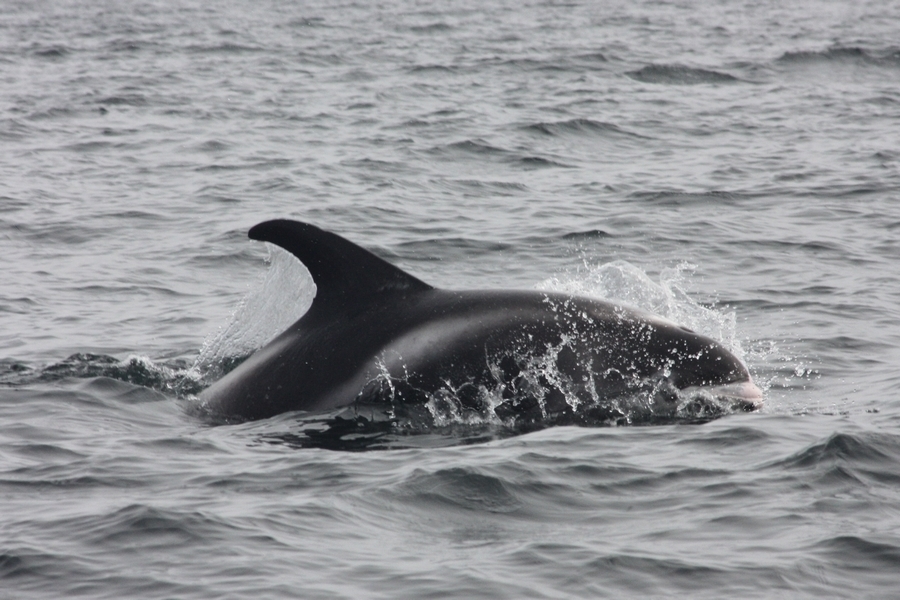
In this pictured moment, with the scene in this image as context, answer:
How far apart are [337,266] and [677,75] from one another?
2493 centimetres

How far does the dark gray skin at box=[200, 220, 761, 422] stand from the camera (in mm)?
9562

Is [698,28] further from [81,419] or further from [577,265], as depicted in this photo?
[81,419]

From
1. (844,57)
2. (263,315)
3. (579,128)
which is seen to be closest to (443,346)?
(263,315)

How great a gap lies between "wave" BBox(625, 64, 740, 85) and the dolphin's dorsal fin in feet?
78.4

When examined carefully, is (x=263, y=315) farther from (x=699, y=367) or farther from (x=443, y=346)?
(x=699, y=367)

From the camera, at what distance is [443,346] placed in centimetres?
957

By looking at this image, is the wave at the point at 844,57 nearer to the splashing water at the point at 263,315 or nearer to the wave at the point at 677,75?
the wave at the point at 677,75

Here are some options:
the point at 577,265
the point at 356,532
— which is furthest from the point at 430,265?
the point at 356,532

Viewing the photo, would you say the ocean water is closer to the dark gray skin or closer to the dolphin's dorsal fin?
the dark gray skin


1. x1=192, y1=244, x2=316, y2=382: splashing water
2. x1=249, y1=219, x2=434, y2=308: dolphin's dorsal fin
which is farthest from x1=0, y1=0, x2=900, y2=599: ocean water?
x1=249, y1=219, x2=434, y2=308: dolphin's dorsal fin

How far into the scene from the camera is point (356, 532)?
7605 millimetres

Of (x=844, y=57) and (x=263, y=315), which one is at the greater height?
(x=844, y=57)

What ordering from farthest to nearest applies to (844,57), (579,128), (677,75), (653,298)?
(844,57) < (677,75) < (579,128) < (653,298)

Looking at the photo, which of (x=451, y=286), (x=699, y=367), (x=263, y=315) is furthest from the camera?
(x=451, y=286)
